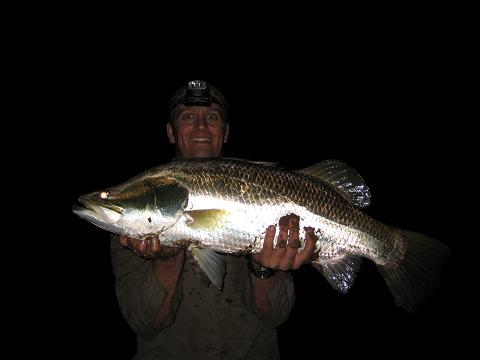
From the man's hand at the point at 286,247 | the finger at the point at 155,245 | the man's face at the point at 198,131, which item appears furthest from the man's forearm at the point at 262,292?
the man's face at the point at 198,131

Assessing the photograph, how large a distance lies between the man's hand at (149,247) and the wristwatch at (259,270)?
1.65 feet

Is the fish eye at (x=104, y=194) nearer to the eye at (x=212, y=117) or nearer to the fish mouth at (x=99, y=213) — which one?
the fish mouth at (x=99, y=213)

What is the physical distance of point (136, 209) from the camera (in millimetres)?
1736

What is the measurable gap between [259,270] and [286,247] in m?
0.36

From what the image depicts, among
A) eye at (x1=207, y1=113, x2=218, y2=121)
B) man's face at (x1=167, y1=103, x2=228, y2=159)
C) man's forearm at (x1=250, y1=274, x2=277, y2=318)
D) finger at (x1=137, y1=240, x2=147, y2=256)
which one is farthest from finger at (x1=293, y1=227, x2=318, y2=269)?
eye at (x1=207, y1=113, x2=218, y2=121)

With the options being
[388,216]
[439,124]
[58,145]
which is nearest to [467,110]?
[439,124]

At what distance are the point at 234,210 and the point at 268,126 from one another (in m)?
16.6

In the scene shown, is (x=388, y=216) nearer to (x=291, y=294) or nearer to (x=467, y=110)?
(x=467, y=110)

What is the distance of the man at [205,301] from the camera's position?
196cm

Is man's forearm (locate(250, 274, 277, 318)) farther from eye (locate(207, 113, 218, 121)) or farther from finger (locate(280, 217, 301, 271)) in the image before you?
eye (locate(207, 113, 218, 121))

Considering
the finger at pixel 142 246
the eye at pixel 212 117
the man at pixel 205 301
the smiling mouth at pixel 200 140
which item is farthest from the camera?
the eye at pixel 212 117

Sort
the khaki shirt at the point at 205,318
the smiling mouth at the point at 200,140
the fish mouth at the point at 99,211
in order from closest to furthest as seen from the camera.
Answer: the fish mouth at the point at 99,211, the khaki shirt at the point at 205,318, the smiling mouth at the point at 200,140

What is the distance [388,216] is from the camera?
1144cm

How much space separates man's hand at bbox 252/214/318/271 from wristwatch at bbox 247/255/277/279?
0.09 meters
